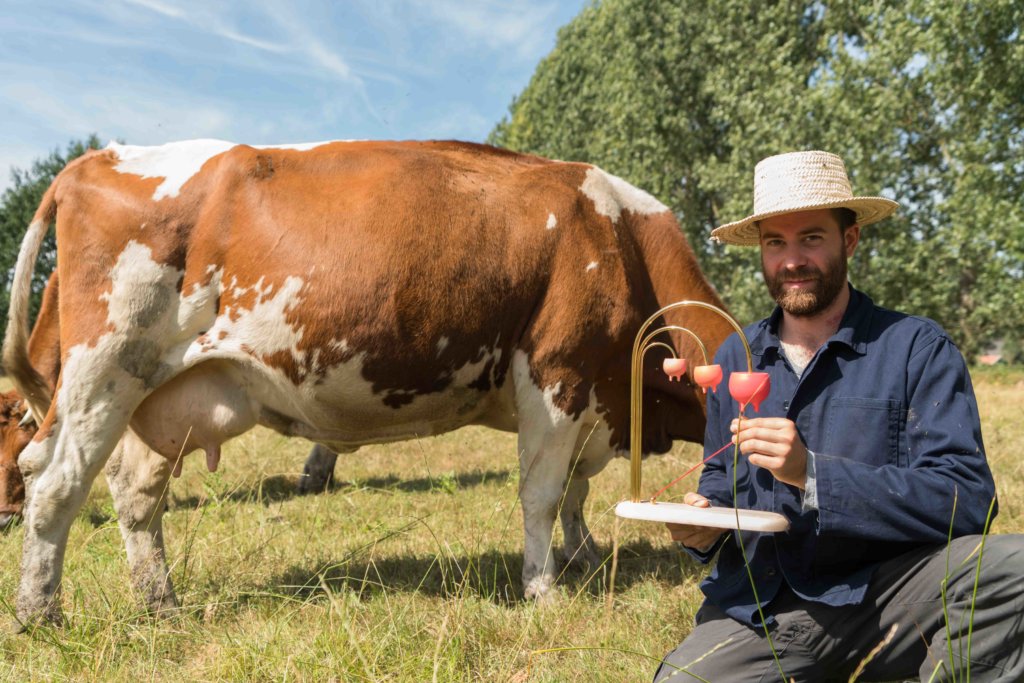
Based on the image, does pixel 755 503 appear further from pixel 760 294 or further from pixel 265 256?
pixel 760 294

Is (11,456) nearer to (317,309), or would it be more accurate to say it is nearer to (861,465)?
(317,309)

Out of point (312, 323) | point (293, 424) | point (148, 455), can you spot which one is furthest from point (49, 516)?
point (312, 323)

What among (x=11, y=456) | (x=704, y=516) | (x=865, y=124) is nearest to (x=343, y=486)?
(x=11, y=456)

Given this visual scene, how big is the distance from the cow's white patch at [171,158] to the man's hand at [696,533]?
2.99m

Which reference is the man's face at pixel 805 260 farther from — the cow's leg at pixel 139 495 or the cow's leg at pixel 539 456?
the cow's leg at pixel 139 495

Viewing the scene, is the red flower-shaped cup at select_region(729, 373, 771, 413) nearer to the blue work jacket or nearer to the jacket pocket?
the blue work jacket

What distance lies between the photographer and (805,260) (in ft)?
8.54

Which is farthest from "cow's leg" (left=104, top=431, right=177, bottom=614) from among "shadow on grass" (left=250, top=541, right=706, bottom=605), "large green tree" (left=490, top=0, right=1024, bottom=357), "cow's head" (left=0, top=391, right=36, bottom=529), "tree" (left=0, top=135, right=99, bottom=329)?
"tree" (left=0, top=135, right=99, bottom=329)

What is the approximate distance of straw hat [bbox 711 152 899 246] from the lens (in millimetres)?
2545

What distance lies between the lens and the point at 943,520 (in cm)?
229

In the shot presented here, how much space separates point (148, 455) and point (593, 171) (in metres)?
3.17

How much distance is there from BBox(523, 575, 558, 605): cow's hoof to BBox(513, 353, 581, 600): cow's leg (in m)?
0.09

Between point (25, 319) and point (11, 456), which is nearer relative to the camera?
point (25, 319)

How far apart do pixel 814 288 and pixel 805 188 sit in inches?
12.9
